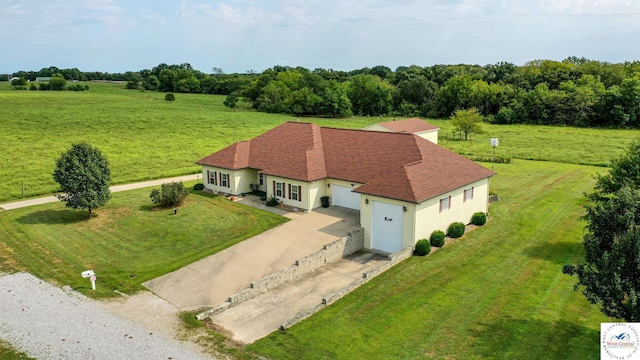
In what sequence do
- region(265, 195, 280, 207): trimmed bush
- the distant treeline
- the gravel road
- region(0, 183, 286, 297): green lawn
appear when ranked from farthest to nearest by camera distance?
the distant treeline, region(265, 195, 280, 207): trimmed bush, region(0, 183, 286, 297): green lawn, the gravel road

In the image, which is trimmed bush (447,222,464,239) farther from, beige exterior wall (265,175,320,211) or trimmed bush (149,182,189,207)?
trimmed bush (149,182,189,207)

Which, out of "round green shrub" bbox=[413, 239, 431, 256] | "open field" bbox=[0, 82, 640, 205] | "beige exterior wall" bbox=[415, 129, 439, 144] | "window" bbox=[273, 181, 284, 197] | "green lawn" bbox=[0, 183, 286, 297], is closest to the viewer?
"green lawn" bbox=[0, 183, 286, 297]

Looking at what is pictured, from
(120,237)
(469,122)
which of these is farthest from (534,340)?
(469,122)

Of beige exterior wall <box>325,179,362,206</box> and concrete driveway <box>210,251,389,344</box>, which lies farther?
beige exterior wall <box>325,179,362,206</box>

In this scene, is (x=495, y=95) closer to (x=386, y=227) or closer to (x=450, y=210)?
(x=450, y=210)

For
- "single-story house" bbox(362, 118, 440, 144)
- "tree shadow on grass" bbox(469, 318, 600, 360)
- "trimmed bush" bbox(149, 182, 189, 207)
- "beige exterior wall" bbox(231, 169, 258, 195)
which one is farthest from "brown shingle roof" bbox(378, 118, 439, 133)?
"tree shadow on grass" bbox(469, 318, 600, 360)

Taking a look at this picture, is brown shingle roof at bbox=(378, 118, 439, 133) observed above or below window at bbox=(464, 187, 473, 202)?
above

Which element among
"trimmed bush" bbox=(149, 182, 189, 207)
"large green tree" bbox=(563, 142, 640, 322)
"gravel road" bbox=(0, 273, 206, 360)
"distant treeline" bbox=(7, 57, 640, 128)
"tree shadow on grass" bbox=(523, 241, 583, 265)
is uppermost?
"distant treeline" bbox=(7, 57, 640, 128)

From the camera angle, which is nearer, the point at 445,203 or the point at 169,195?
the point at 445,203
